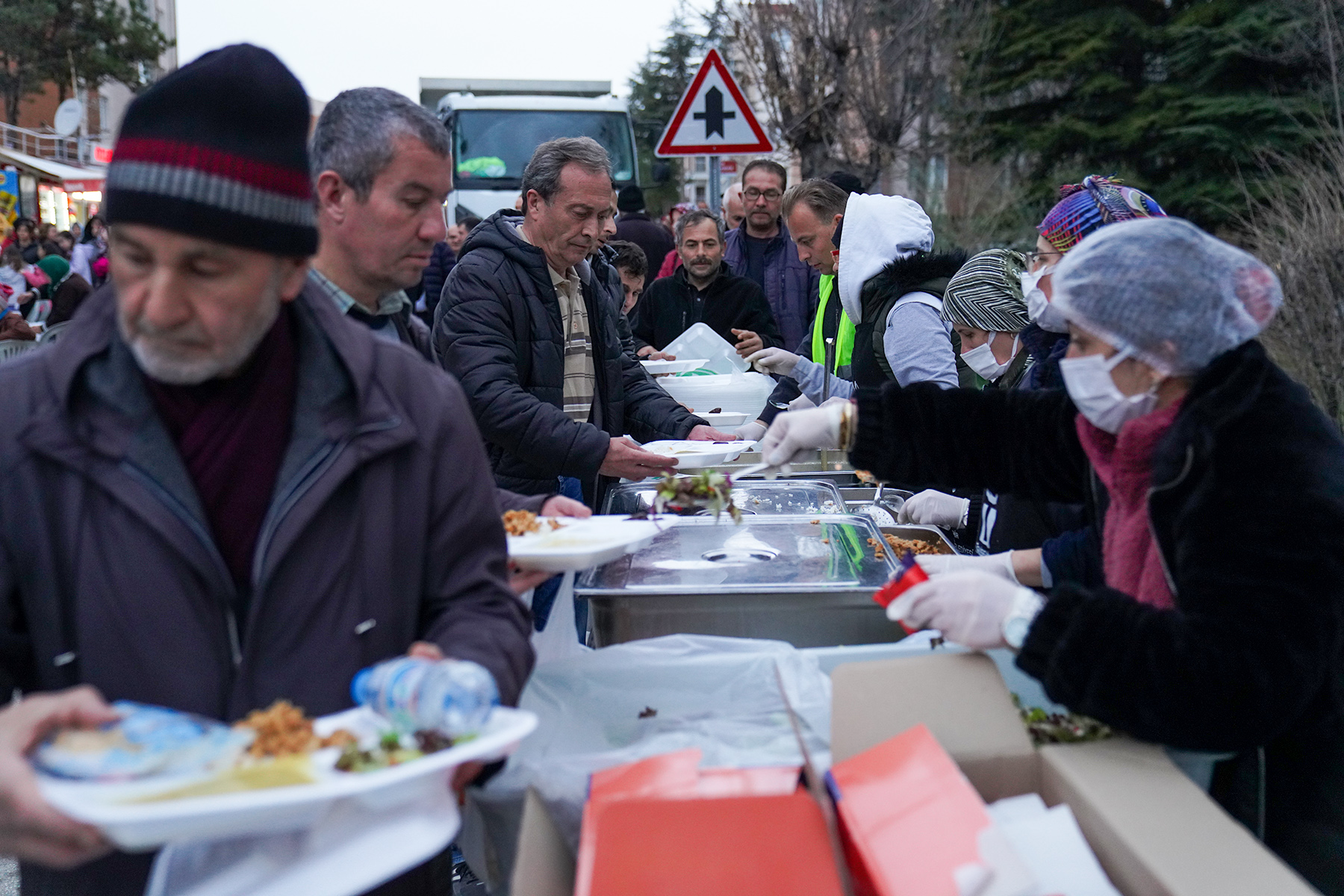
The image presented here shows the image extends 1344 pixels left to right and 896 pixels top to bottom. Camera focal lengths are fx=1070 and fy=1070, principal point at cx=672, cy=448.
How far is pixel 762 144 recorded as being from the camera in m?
7.23

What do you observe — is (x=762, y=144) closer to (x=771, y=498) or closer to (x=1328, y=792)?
(x=771, y=498)

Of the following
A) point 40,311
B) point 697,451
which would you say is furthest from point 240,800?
point 40,311

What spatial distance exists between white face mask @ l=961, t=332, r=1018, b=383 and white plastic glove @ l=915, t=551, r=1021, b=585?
1.08 meters

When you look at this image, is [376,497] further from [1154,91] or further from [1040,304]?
[1154,91]

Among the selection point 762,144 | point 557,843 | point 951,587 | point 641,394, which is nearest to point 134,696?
point 557,843

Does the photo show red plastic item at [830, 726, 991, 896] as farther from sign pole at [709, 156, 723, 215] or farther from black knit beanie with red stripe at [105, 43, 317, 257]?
sign pole at [709, 156, 723, 215]

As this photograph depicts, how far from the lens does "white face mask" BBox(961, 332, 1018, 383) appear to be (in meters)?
3.51

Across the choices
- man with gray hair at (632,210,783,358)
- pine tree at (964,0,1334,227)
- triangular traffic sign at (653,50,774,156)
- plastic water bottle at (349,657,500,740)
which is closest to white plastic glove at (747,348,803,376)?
man with gray hair at (632,210,783,358)

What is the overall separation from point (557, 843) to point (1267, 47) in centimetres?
1530

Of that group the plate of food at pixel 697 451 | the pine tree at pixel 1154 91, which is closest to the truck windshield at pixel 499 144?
the pine tree at pixel 1154 91

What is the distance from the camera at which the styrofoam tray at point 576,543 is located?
193cm

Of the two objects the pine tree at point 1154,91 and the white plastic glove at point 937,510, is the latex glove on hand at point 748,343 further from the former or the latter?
the pine tree at point 1154,91

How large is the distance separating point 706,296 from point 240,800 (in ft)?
19.3

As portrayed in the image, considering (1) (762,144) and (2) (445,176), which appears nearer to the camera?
(2) (445,176)
